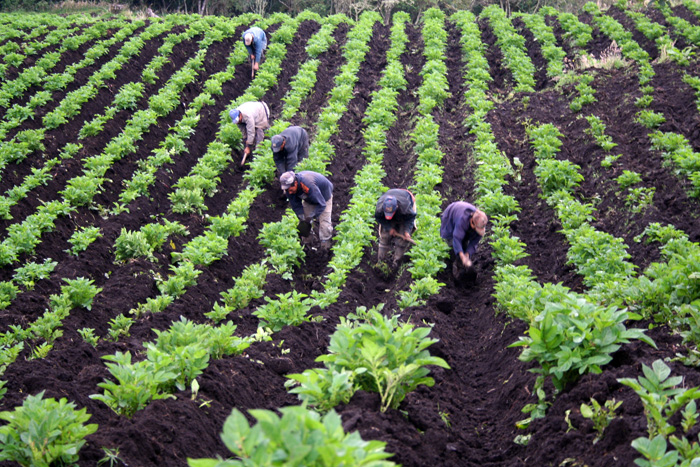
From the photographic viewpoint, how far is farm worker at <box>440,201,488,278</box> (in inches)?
304

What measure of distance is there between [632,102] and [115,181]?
Result: 11251 mm

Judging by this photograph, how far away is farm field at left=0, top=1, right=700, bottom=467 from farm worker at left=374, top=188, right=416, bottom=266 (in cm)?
34

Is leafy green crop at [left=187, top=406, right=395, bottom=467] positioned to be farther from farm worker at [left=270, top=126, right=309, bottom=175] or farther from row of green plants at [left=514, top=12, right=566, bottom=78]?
row of green plants at [left=514, top=12, right=566, bottom=78]

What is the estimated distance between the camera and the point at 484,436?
17.4ft

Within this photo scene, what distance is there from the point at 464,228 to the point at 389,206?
114 cm

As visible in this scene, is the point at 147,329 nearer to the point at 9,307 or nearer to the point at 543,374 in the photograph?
the point at 9,307

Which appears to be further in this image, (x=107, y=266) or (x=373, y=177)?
(x=373, y=177)

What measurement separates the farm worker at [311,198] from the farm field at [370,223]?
0.91ft

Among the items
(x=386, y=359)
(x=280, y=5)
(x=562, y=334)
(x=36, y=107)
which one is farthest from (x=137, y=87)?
(x=280, y=5)

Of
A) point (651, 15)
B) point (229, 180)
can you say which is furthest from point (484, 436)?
point (651, 15)

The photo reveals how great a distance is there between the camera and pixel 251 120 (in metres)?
12.5

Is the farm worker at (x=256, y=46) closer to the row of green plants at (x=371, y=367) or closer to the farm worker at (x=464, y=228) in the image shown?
the farm worker at (x=464, y=228)

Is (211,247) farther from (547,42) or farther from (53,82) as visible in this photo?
(547,42)

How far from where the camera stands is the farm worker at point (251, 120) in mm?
12289
